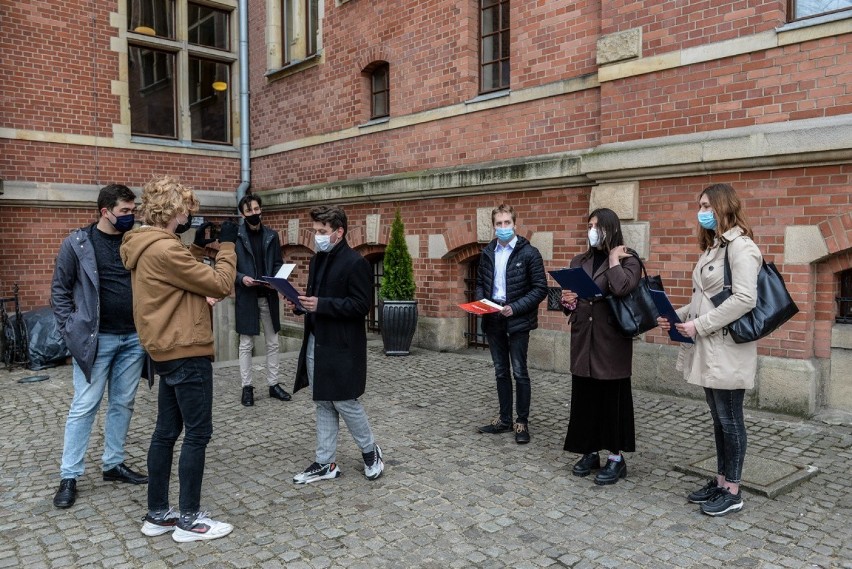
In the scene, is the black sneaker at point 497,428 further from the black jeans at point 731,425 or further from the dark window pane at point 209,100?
the dark window pane at point 209,100

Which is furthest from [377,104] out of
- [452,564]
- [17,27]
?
[452,564]

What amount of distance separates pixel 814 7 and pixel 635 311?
153 inches

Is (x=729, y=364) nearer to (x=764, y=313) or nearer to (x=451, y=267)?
(x=764, y=313)

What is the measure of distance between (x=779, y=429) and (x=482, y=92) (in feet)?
18.3

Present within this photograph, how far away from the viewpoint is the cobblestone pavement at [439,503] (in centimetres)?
349

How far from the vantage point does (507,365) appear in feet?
18.5

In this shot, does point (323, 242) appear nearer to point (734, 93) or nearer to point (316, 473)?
point (316, 473)

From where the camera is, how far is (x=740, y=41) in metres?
6.19

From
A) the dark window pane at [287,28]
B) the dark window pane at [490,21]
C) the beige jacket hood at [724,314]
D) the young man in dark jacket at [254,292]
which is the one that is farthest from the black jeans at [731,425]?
the dark window pane at [287,28]

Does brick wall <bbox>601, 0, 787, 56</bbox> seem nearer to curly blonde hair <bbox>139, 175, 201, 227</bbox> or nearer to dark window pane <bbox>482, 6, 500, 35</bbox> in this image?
dark window pane <bbox>482, 6, 500, 35</bbox>

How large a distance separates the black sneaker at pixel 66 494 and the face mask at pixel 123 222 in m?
1.66

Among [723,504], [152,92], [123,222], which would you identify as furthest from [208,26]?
[723,504]

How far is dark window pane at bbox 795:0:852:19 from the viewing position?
19.2 ft

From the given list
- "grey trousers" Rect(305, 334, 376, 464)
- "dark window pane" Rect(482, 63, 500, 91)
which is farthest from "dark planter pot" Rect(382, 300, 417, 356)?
"grey trousers" Rect(305, 334, 376, 464)
